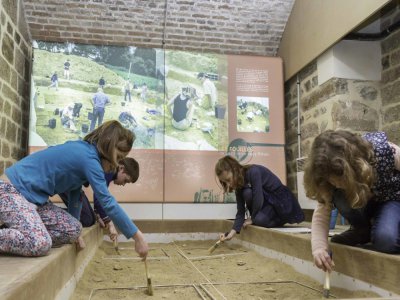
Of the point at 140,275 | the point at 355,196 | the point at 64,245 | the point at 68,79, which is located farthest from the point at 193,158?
the point at 355,196

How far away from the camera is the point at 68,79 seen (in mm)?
5211

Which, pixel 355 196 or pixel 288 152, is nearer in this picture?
pixel 355 196

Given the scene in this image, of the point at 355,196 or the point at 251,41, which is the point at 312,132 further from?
the point at 355,196

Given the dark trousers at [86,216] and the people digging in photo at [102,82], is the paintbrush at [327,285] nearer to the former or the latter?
the dark trousers at [86,216]

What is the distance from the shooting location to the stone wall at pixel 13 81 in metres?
4.27

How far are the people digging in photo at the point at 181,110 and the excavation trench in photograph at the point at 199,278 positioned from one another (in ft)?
6.68

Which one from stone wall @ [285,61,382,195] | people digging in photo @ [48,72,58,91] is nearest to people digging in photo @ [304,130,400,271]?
stone wall @ [285,61,382,195]

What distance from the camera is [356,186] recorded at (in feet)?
5.70

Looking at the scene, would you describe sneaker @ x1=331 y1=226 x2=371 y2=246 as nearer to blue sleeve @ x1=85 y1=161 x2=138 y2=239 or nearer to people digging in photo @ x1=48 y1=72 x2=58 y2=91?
blue sleeve @ x1=85 y1=161 x2=138 y2=239

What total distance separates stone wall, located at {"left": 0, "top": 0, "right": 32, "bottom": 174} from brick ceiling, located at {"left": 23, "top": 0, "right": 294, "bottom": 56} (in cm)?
41

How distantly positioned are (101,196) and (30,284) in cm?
84

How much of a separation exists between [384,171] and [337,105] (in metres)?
2.69

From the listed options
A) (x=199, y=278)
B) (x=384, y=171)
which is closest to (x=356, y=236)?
(x=384, y=171)

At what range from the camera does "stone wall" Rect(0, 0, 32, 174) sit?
4266 mm
